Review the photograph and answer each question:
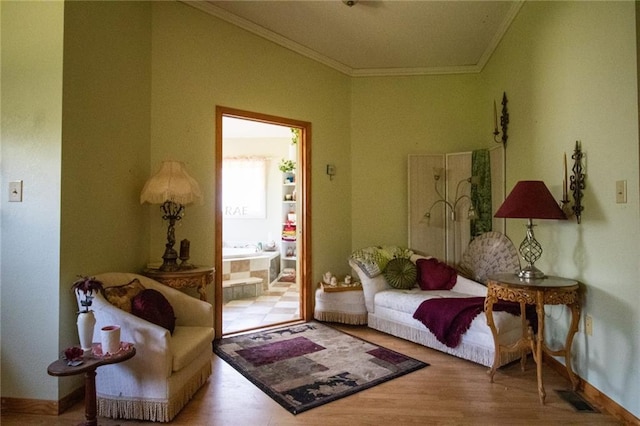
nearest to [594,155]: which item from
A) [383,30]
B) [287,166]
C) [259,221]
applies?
[383,30]

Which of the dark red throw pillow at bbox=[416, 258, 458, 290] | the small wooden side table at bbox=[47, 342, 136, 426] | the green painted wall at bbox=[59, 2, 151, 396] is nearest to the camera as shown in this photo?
the small wooden side table at bbox=[47, 342, 136, 426]

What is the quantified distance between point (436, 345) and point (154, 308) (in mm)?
2250

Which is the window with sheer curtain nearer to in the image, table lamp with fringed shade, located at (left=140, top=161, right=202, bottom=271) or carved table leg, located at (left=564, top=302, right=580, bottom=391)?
table lamp with fringed shade, located at (left=140, top=161, right=202, bottom=271)

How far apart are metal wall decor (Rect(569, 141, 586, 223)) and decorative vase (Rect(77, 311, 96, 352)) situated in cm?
301

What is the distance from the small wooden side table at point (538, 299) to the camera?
2291mm

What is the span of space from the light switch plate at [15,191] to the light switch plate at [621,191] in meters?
3.51

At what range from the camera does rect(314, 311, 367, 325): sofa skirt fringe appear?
384cm

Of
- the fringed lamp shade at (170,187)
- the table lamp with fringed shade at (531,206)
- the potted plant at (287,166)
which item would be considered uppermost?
the potted plant at (287,166)

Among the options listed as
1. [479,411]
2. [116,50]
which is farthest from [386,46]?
[479,411]

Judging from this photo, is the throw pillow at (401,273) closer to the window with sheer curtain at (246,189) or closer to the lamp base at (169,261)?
the lamp base at (169,261)

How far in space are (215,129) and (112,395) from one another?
2.26 meters

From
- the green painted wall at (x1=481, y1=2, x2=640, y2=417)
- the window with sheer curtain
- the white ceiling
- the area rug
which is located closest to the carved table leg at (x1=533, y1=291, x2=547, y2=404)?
the green painted wall at (x1=481, y1=2, x2=640, y2=417)

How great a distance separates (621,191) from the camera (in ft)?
6.81

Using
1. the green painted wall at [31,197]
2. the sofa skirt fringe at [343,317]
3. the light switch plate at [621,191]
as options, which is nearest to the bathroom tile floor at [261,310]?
the sofa skirt fringe at [343,317]
